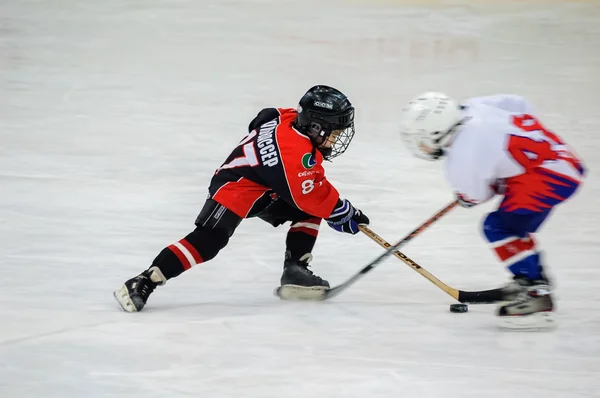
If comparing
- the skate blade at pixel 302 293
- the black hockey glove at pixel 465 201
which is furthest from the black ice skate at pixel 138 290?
the black hockey glove at pixel 465 201

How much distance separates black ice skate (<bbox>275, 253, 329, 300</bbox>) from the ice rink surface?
0.18ft

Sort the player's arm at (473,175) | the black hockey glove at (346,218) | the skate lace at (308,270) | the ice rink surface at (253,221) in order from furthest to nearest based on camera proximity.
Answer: the skate lace at (308,270) → the black hockey glove at (346,218) → the player's arm at (473,175) → the ice rink surface at (253,221)

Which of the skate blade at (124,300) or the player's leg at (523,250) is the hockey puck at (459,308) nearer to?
the player's leg at (523,250)

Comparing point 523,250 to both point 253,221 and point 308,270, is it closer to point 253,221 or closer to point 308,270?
point 308,270

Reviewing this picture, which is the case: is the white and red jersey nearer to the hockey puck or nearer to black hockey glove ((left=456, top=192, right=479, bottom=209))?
black hockey glove ((left=456, top=192, right=479, bottom=209))

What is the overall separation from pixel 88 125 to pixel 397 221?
2.18 meters

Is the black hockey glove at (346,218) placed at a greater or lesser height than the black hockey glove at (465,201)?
lesser

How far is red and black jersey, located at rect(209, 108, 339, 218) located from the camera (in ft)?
12.0

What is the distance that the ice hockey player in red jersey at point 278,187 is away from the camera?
12.0ft

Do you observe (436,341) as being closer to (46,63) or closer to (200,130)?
(200,130)

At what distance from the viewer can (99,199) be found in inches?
195

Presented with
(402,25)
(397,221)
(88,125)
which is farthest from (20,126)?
(402,25)

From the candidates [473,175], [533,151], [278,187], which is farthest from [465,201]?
[278,187]

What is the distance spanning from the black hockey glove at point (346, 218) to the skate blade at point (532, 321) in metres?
0.70
